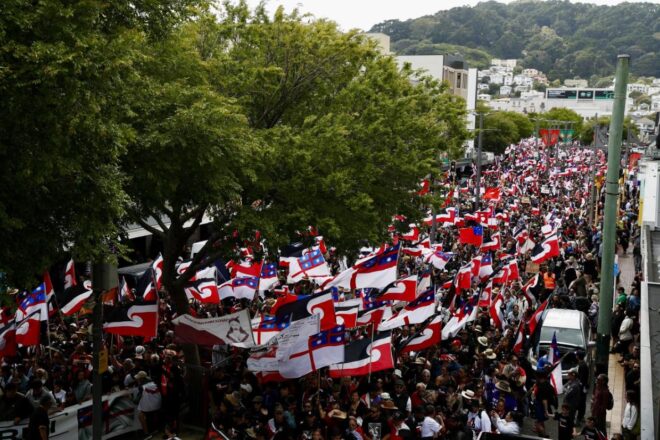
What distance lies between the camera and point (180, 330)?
13281mm

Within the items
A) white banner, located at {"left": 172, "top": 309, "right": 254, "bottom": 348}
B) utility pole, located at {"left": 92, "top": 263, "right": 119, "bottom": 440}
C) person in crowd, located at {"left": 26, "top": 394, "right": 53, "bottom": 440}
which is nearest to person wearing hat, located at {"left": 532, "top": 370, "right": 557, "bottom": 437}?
white banner, located at {"left": 172, "top": 309, "right": 254, "bottom": 348}

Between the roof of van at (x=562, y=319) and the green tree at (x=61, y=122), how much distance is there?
39.0 ft

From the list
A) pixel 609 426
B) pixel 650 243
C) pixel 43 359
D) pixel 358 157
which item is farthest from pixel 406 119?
pixel 650 243

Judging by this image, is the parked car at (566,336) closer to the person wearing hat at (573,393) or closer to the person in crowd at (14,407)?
the person wearing hat at (573,393)

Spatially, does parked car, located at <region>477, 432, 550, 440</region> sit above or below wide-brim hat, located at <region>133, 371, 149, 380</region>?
above

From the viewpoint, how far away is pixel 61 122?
326 inches

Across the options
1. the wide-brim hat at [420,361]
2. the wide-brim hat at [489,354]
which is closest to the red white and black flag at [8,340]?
the wide-brim hat at [420,361]

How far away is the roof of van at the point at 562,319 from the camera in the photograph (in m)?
18.0

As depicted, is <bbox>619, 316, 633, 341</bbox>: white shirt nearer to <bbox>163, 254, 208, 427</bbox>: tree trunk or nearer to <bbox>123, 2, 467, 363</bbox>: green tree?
<bbox>123, 2, 467, 363</bbox>: green tree

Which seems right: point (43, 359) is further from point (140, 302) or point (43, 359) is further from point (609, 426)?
point (609, 426)

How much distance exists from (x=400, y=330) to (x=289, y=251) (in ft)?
11.0

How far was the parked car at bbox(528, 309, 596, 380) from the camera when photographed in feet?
54.6

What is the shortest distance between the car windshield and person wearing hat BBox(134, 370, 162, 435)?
899 cm

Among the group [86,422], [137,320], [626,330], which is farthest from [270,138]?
[626,330]
